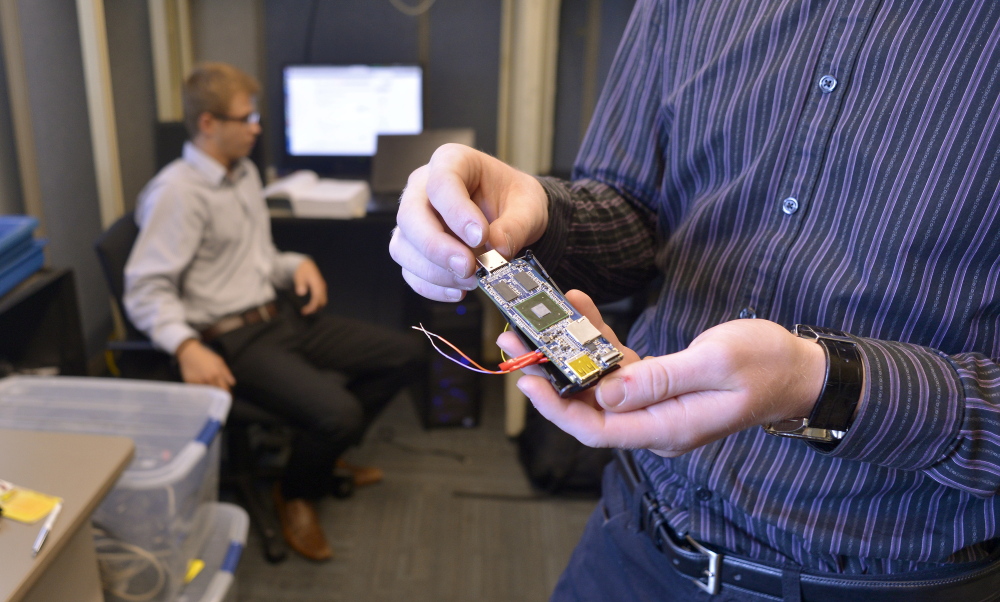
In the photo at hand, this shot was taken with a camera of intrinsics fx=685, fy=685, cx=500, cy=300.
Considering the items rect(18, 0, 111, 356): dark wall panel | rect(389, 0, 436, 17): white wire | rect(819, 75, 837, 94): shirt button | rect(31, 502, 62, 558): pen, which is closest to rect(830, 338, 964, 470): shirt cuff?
rect(819, 75, 837, 94): shirt button

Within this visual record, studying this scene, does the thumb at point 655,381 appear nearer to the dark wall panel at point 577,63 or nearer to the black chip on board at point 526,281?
the black chip on board at point 526,281

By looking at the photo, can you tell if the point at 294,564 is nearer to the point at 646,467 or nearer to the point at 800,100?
the point at 646,467

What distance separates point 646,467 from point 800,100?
432 millimetres

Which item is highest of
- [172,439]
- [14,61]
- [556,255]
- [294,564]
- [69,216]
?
[14,61]

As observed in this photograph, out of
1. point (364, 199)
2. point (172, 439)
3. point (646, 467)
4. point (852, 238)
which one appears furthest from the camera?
point (364, 199)

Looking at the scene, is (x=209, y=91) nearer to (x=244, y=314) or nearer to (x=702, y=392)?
(x=244, y=314)

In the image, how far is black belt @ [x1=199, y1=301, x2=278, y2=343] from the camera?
6.78 ft

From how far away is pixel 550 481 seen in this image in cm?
231

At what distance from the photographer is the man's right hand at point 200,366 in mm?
1870

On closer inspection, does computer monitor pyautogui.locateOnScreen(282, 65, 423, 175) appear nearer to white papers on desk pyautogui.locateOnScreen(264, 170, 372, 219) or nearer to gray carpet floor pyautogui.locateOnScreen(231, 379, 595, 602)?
white papers on desk pyautogui.locateOnScreen(264, 170, 372, 219)

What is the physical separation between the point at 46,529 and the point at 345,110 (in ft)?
6.95

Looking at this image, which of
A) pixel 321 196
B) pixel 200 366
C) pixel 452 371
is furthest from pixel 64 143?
pixel 452 371

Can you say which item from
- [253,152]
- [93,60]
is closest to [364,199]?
[253,152]

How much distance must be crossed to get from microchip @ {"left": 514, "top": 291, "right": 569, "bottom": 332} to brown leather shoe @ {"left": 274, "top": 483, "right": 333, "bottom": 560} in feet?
5.36
